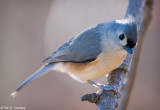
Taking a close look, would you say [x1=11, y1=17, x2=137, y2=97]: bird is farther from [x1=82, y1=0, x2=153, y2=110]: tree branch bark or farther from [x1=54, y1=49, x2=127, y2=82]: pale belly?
[x1=82, y1=0, x2=153, y2=110]: tree branch bark

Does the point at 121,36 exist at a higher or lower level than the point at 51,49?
lower

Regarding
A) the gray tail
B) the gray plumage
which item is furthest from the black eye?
the gray tail

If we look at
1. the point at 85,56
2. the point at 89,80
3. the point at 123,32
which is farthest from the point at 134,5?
the point at 89,80

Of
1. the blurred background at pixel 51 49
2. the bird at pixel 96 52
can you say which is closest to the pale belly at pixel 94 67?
the bird at pixel 96 52

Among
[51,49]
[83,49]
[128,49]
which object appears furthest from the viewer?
Answer: [51,49]

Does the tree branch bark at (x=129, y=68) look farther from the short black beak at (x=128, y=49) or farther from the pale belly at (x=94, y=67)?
the short black beak at (x=128, y=49)

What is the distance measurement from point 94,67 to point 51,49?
3.26 meters

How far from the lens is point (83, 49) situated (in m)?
3.04

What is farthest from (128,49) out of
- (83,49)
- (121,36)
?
(83,49)

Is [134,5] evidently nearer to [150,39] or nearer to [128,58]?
[128,58]

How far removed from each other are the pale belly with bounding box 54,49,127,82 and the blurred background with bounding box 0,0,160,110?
6.70ft

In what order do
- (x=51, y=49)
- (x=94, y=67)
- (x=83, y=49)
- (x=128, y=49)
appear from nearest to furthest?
(x=128, y=49), (x=94, y=67), (x=83, y=49), (x=51, y=49)

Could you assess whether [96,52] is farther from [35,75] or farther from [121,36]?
[35,75]

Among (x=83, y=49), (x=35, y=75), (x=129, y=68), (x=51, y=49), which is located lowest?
(x=129, y=68)
